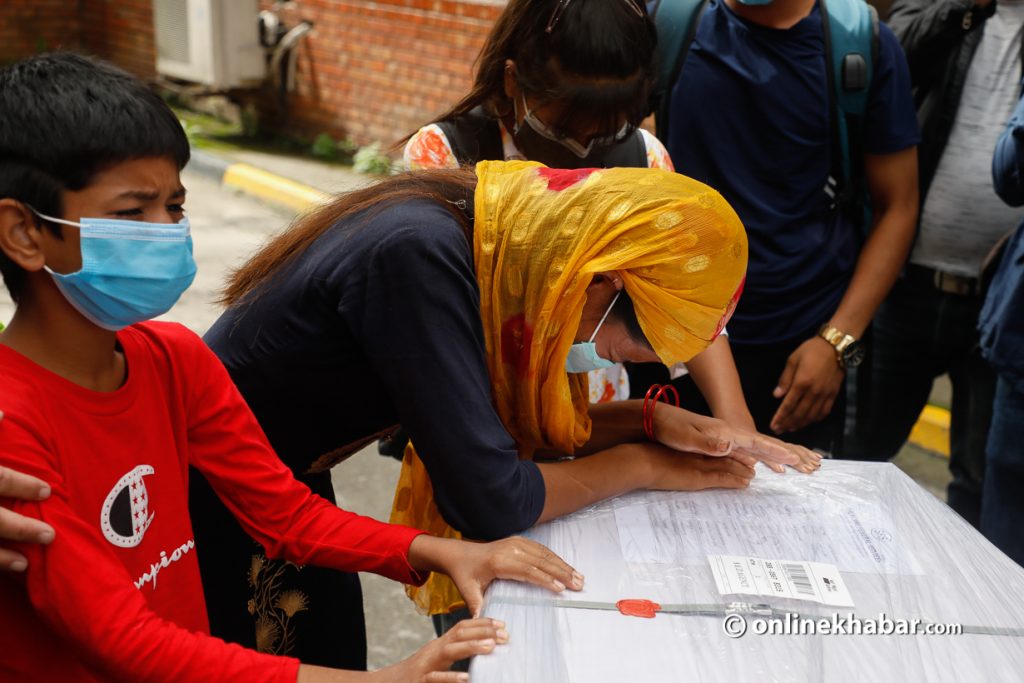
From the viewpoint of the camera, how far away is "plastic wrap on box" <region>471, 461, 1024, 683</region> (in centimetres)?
122

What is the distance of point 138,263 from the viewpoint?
124 centimetres

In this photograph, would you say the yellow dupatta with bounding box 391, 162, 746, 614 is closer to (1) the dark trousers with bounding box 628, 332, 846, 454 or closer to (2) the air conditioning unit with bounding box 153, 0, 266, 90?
(1) the dark trousers with bounding box 628, 332, 846, 454

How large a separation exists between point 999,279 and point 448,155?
124cm

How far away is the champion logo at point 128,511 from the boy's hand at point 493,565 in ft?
1.20

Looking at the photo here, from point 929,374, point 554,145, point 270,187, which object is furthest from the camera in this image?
point 270,187

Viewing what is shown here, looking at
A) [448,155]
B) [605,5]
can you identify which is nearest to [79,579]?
[448,155]

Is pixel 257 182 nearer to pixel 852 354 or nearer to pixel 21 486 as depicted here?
pixel 852 354

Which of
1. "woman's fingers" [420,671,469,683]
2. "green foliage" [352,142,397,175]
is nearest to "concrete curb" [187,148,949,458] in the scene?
"green foliage" [352,142,397,175]

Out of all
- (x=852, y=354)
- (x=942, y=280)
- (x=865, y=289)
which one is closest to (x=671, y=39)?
(x=865, y=289)

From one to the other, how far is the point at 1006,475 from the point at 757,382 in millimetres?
567

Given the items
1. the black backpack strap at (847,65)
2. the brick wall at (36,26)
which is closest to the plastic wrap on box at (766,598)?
the black backpack strap at (847,65)

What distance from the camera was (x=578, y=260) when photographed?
1453mm

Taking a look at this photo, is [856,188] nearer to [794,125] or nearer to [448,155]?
[794,125]

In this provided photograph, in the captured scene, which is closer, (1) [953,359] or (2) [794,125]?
(2) [794,125]
